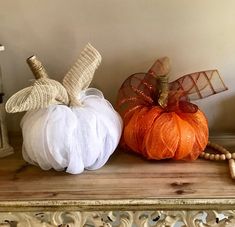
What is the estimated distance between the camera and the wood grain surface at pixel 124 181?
2.36 ft

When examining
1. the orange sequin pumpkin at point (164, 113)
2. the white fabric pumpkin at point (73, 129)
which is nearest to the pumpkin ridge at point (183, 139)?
the orange sequin pumpkin at point (164, 113)

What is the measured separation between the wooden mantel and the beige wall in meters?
0.21

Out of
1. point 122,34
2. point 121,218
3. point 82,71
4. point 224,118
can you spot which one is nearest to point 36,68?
point 82,71

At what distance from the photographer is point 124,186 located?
0.74 meters

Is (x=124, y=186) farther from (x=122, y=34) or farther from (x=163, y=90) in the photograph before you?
(x=122, y=34)

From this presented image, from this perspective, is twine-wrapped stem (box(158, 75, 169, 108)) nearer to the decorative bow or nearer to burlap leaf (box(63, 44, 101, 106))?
the decorative bow

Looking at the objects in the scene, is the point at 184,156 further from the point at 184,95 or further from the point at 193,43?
the point at 193,43

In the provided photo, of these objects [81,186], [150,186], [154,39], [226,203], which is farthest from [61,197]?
[154,39]

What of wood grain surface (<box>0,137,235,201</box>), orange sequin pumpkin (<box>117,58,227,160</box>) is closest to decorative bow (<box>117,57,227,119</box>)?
orange sequin pumpkin (<box>117,58,227,160</box>)

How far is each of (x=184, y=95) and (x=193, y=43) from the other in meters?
0.13

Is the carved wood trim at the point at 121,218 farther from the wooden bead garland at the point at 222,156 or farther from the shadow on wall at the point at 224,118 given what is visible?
the shadow on wall at the point at 224,118

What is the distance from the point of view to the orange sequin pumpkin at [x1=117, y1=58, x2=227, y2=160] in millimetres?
790

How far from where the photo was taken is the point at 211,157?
0.83 metres

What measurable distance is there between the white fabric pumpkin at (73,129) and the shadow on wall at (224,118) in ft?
0.82
